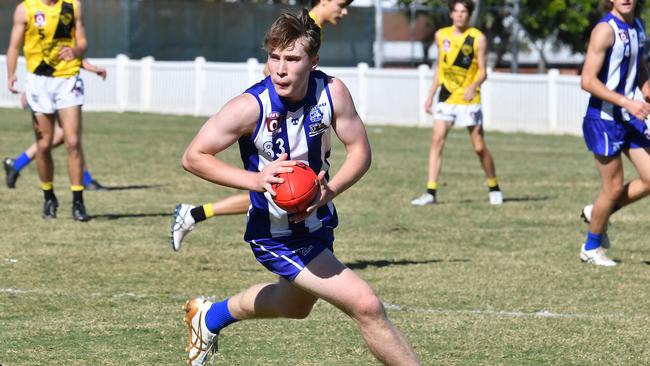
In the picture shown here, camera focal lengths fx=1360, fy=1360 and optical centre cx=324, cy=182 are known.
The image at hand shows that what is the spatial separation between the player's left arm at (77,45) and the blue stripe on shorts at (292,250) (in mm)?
6944

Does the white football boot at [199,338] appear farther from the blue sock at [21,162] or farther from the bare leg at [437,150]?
the blue sock at [21,162]

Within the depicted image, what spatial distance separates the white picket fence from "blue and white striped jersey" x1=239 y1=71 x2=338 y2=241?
2301cm

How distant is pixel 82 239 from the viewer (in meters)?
11.6

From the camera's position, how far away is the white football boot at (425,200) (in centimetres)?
1504

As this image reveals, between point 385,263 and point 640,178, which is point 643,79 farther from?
point 385,263

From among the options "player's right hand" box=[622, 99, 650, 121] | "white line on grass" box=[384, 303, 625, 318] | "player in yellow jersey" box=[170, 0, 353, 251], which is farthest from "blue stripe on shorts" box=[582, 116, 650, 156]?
"player in yellow jersey" box=[170, 0, 353, 251]

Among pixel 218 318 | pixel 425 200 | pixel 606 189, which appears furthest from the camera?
pixel 425 200

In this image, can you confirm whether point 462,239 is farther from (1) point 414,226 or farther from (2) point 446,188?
(2) point 446,188

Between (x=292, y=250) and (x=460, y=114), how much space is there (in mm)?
9467

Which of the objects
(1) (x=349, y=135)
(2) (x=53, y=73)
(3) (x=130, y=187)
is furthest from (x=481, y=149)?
(1) (x=349, y=135)

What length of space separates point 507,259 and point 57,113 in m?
4.48

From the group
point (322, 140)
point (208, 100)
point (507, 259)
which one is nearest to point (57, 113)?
point (507, 259)

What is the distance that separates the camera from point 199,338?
267 inches

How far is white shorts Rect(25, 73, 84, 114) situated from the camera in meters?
12.6
